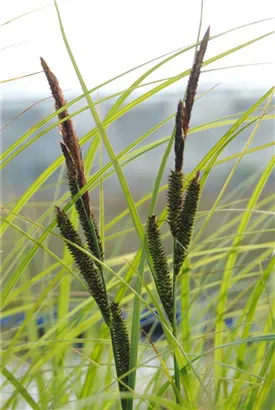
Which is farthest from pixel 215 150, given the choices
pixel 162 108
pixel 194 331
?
pixel 162 108

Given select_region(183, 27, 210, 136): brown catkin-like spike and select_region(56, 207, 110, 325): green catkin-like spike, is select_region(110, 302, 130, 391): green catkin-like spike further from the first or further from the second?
select_region(183, 27, 210, 136): brown catkin-like spike

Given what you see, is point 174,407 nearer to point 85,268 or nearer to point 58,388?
point 85,268

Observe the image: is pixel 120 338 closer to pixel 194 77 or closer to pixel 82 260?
pixel 82 260

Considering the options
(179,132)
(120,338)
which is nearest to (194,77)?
(179,132)

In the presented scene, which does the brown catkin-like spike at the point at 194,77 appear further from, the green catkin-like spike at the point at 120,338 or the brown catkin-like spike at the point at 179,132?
the green catkin-like spike at the point at 120,338

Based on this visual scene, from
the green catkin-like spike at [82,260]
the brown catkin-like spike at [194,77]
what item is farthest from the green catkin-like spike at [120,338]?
the brown catkin-like spike at [194,77]

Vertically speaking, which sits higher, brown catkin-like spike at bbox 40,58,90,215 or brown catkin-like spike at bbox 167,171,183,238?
brown catkin-like spike at bbox 40,58,90,215

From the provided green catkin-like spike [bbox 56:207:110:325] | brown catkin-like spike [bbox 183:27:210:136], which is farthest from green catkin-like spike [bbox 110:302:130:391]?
brown catkin-like spike [bbox 183:27:210:136]
